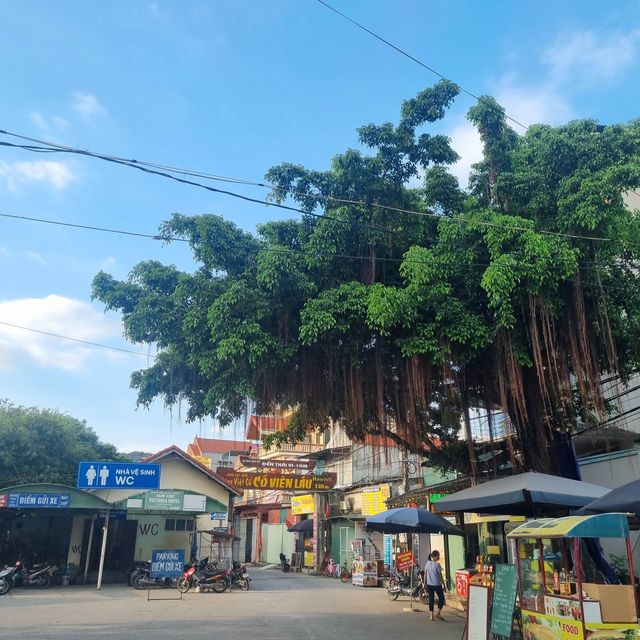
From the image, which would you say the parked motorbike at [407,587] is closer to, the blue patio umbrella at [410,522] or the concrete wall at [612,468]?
the blue patio umbrella at [410,522]

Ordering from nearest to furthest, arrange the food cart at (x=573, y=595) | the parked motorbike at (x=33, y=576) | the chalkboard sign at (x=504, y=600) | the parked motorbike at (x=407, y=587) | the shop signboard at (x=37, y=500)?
the food cart at (x=573, y=595), the chalkboard sign at (x=504, y=600), the parked motorbike at (x=407, y=587), the shop signboard at (x=37, y=500), the parked motorbike at (x=33, y=576)

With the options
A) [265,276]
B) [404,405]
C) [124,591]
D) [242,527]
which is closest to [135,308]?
[265,276]

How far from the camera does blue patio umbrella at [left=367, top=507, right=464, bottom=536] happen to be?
12508 mm

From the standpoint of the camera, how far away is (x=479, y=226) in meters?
9.81

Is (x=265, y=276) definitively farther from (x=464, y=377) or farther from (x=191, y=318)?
(x=464, y=377)

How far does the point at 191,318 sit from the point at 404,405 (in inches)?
172

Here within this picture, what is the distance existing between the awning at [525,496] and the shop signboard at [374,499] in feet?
48.1

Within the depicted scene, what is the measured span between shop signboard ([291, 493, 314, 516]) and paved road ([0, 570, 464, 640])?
11.5 meters

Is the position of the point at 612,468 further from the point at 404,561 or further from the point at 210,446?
the point at 210,446

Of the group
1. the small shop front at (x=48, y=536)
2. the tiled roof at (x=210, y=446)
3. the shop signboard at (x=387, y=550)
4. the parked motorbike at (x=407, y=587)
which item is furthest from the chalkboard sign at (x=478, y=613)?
the tiled roof at (x=210, y=446)

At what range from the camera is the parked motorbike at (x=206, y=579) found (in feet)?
59.3

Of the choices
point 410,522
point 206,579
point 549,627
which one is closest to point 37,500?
point 206,579

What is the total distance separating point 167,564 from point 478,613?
13.0m

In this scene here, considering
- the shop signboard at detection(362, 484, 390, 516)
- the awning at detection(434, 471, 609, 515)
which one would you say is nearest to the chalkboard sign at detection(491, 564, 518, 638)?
the awning at detection(434, 471, 609, 515)
